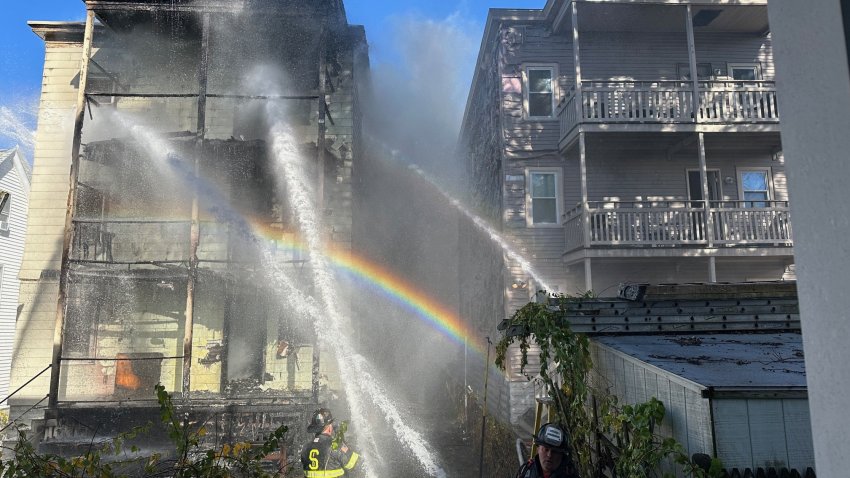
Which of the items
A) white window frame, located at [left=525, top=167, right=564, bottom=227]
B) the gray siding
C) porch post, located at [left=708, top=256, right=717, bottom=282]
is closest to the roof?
porch post, located at [left=708, top=256, right=717, bottom=282]

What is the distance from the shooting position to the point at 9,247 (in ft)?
70.1

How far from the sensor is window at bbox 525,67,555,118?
577 inches

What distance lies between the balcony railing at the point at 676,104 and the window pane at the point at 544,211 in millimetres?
2093

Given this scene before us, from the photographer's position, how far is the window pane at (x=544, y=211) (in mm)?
14188

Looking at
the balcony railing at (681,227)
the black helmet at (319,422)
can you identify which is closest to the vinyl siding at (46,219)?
the black helmet at (319,422)

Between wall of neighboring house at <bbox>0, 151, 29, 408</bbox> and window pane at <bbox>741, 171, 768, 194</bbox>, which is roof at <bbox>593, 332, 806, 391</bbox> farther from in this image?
wall of neighboring house at <bbox>0, 151, 29, 408</bbox>

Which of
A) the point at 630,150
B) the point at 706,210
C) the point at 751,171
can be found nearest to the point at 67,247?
the point at 630,150

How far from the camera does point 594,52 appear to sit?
14.6 m

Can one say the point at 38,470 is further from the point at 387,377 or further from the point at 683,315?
the point at 387,377

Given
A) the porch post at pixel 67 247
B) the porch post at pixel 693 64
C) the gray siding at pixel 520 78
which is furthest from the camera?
the gray siding at pixel 520 78

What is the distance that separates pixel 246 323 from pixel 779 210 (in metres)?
13.3

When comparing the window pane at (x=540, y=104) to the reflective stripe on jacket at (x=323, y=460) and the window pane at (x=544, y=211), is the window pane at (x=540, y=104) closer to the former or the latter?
the window pane at (x=544, y=211)

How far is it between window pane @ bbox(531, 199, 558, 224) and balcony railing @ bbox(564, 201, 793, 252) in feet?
4.55

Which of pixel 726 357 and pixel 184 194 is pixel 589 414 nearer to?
pixel 726 357
